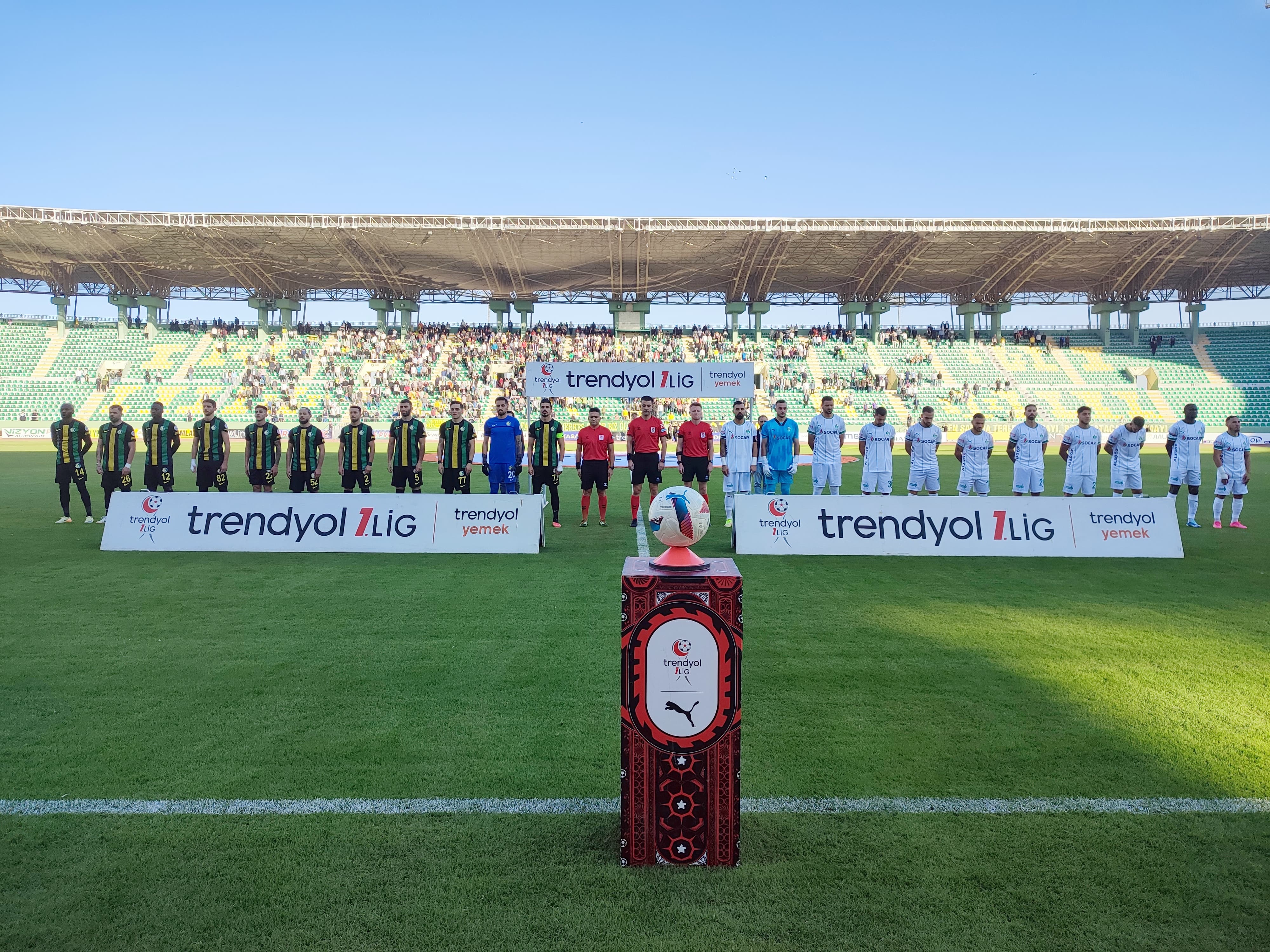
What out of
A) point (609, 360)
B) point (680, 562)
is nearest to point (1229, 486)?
point (680, 562)

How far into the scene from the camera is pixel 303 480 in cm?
1125

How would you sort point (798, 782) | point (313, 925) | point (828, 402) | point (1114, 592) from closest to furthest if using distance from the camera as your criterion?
point (313, 925) → point (798, 782) → point (1114, 592) → point (828, 402)

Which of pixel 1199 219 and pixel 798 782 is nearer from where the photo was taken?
pixel 798 782

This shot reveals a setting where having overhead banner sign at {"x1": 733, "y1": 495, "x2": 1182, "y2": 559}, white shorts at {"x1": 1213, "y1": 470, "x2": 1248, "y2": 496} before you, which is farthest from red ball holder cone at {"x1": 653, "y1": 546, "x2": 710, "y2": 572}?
white shorts at {"x1": 1213, "y1": 470, "x2": 1248, "y2": 496}

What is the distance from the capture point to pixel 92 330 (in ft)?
144

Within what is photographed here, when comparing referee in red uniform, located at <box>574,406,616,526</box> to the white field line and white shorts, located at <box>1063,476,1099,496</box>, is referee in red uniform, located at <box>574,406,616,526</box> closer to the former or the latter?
white shorts, located at <box>1063,476,1099,496</box>

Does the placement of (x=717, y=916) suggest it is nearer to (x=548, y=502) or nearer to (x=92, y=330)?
(x=548, y=502)

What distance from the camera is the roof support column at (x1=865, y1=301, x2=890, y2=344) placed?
146 ft

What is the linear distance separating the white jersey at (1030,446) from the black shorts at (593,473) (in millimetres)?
6142

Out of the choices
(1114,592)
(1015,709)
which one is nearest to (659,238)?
(1114,592)

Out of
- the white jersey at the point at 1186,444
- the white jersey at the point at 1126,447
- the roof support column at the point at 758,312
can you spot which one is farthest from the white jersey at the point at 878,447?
the roof support column at the point at 758,312

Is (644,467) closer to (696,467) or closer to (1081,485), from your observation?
(696,467)

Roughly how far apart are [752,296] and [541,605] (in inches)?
1569

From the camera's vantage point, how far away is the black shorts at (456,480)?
445 inches
